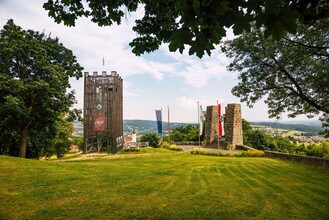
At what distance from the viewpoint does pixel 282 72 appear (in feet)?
37.3

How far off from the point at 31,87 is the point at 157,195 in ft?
45.0

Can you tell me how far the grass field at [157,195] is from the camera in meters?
4.96

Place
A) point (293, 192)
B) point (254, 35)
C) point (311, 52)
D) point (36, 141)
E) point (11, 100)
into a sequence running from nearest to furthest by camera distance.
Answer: point (293, 192)
point (311, 52)
point (254, 35)
point (11, 100)
point (36, 141)

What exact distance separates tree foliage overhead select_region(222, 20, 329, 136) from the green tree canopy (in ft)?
44.7

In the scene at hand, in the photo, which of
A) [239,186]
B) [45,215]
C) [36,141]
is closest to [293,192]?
[239,186]

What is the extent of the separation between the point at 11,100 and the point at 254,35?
1627 cm

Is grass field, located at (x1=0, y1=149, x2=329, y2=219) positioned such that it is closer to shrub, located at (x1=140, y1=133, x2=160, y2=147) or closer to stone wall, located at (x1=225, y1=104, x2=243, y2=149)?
stone wall, located at (x1=225, y1=104, x2=243, y2=149)

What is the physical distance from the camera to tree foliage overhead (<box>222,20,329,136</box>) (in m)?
9.12

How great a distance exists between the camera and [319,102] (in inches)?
425

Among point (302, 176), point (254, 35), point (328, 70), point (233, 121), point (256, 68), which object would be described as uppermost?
point (254, 35)

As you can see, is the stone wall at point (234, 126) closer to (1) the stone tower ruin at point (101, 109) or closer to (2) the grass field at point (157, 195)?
(1) the stone tower ruin at point (101, 109)

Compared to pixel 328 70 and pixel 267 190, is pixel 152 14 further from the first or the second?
pixel 328 70

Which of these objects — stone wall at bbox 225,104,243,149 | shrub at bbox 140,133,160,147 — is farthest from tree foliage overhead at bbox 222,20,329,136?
shrub at bbox 140,133,160,147

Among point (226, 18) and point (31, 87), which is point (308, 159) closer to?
point (226, 18)
